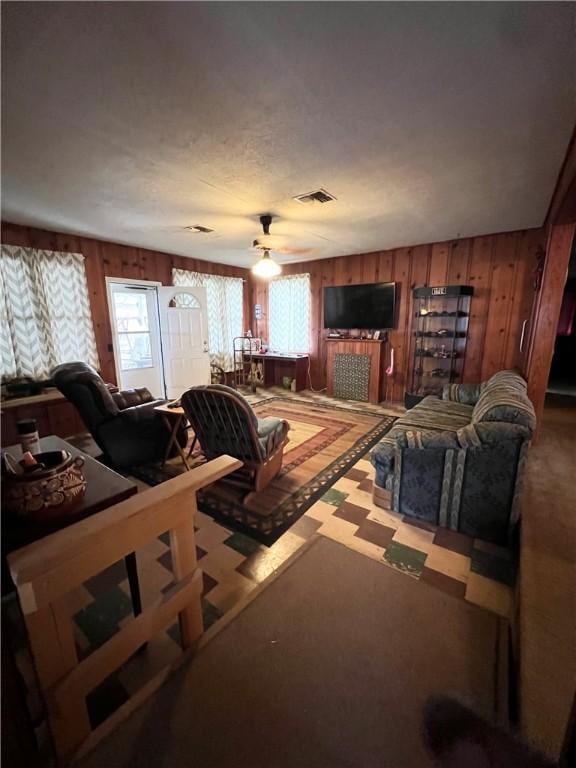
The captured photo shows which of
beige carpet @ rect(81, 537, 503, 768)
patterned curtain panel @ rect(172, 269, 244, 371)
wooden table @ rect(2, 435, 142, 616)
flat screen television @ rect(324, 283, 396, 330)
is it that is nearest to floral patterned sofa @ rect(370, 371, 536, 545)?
beige carpet @ rect(81, 537, 503, 768)

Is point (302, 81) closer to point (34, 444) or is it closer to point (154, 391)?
point (34, 444)

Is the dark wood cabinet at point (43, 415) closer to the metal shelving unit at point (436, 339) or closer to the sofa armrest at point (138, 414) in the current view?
the sofa armrest at point (138, 414)

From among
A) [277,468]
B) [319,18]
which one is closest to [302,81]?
[319,18]

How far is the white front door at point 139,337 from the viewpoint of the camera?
195 inches

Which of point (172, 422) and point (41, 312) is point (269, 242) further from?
point (41, 312)

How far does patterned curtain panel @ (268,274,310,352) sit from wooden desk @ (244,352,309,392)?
0.94 feet

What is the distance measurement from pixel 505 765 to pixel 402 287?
4.89 m

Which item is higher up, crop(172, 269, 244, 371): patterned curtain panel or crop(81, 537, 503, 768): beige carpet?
crop(172, 269, 244, 371): patterned curtain panel

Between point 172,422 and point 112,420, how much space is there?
0.51m

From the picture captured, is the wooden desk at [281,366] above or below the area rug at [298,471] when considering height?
above

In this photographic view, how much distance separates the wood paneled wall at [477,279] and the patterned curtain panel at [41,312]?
400cm

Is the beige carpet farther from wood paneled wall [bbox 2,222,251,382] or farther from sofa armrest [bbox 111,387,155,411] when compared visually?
wood paneled wall [bbox 2,222,251,382]

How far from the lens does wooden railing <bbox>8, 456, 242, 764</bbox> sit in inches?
32.5

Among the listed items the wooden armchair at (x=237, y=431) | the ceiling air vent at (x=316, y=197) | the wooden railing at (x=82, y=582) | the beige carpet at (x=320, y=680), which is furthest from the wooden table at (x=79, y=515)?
the ceiling air vent at (x=316, y=197)
